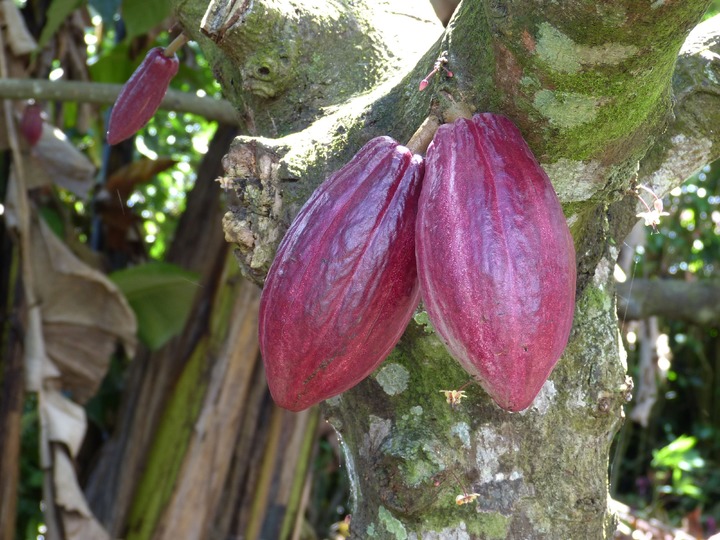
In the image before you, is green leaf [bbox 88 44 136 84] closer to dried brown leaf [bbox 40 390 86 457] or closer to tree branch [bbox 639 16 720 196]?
dried brown leaf [bbox 40 390 86 457]

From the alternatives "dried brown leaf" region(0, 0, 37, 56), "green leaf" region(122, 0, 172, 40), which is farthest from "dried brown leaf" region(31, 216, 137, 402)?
"green leaf" region(122, 0, 172, 40)

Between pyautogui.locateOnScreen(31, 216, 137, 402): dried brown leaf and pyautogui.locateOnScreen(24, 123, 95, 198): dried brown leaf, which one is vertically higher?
pyautogui.locateOnScreen(24, 123, 95, 198): dried brown leaf

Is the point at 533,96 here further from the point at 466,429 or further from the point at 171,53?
the point at 171,53

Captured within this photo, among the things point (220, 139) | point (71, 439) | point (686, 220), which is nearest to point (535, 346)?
point (71, 439)

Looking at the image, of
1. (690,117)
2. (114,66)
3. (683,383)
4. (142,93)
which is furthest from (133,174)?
Result: (683,383)

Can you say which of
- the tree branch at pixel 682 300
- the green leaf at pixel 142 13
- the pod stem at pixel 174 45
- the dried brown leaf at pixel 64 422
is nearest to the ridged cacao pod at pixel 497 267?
the pod stem at pixel 174 45

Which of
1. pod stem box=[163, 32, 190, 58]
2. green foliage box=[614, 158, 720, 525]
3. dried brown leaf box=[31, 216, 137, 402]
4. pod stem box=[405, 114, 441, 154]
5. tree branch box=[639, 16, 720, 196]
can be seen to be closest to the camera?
pod stem box=[405, 114, 441, 154]

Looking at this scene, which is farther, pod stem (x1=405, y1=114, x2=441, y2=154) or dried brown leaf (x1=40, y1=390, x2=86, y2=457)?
dried brown leaf (x1=40, y1=390, x2=86, y2=457)
